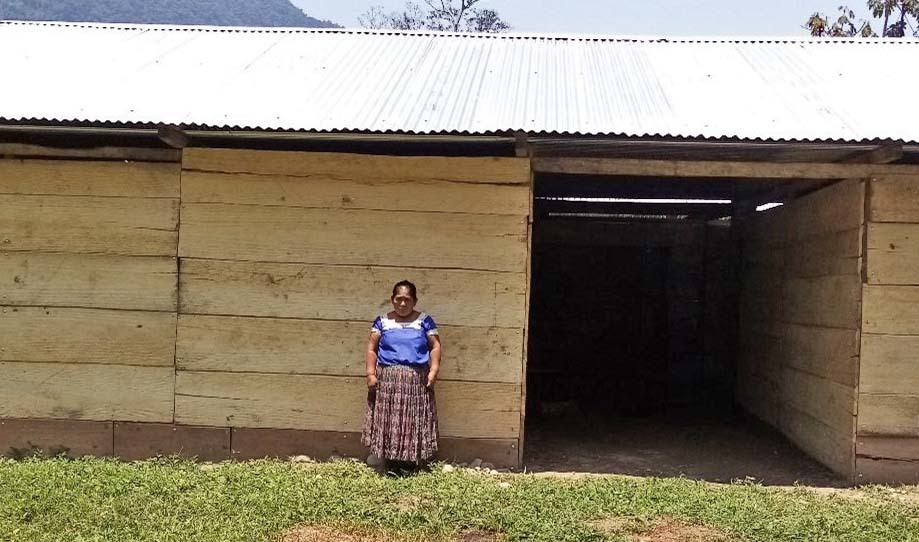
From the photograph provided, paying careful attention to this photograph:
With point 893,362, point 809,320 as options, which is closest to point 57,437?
point 809,320

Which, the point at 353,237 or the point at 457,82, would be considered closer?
the point at 353,237

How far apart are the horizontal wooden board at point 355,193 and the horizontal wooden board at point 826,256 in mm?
2244

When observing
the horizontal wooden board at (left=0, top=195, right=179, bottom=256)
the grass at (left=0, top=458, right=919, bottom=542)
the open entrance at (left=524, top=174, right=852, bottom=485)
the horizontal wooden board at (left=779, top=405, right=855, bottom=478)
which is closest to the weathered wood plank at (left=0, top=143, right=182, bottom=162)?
the horizontal wooden board at (left=0, top=195, right=179, bottom=256)

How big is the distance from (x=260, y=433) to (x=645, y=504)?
2.67 meters

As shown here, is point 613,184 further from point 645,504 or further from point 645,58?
point 645,504

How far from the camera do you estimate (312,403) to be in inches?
236

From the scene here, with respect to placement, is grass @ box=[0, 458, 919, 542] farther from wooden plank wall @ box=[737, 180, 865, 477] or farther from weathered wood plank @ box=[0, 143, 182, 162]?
weathered wood plank @ box=[0, 143, 182, 162]

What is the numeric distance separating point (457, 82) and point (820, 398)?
371 centimetres

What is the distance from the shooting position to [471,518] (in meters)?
4.72

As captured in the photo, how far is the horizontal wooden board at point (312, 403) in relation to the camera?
5.93 meters

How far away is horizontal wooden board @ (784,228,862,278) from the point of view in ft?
19.3

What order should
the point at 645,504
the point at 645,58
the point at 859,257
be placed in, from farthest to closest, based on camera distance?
the point at 645,58, the point at 859,257, the point at 645,504

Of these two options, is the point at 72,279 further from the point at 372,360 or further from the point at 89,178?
the point at 372,360

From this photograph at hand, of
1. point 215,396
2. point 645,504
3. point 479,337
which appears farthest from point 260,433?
point 645,504
